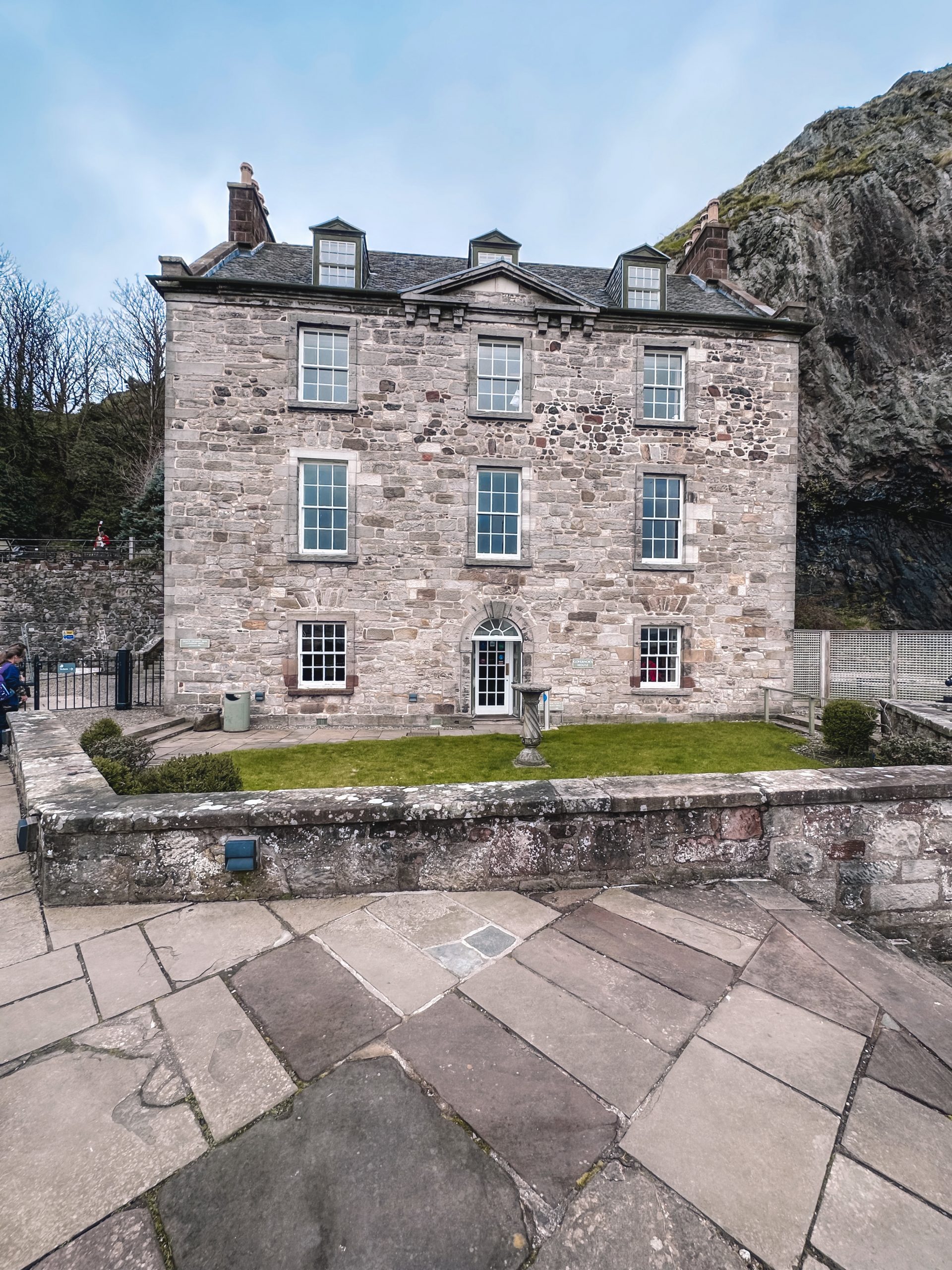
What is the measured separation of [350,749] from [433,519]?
628cm

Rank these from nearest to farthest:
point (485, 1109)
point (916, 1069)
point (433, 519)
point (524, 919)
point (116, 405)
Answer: point (485, 1109)
point (916, 1069)
point (524, 919)
point (433, 519)
point (116, 405)

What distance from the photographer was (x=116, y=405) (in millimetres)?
30156

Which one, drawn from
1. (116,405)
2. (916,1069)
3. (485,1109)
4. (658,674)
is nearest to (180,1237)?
(485,1109)

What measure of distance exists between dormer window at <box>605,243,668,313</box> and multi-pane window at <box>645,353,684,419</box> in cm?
155

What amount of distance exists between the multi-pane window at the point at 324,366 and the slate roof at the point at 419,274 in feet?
4.49

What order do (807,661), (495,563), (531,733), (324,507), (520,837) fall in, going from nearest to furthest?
1. (520,837)
2. (531,733)
3. (324,507)
4. (495,563)
5. (807,661)

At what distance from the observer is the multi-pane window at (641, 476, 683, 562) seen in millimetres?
14898

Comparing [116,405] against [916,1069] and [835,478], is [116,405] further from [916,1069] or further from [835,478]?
[916,1069]

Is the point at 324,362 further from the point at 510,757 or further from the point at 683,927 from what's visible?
the point at 683,927

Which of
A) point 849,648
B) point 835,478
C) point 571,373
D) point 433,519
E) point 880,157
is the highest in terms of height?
point 880,157

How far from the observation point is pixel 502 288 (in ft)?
46.2

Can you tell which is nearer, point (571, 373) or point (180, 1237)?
point (180, 1237)

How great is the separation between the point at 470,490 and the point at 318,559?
Answer: 4288mm

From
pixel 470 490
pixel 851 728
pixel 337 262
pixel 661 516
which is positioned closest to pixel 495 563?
pixel 470 490
